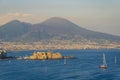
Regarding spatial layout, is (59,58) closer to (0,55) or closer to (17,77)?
(0,55)

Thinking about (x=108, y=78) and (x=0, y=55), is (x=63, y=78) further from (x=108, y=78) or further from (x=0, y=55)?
(x=0, y=55)

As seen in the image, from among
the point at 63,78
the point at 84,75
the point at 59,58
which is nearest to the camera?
the point at 63,78

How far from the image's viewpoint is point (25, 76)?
94.5m

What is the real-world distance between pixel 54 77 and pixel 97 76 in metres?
10.4

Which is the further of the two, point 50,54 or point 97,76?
point 50,54

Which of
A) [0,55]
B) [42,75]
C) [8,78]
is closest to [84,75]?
[42,75]

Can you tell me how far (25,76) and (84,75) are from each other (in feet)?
47.0

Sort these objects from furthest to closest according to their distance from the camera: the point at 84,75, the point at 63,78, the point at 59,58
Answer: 1. the point at 59,58
2. the point at 84,75
3. the point at 63,78

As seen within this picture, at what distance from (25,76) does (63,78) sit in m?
10.5

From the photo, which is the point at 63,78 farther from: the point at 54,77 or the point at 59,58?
the point at 59,58

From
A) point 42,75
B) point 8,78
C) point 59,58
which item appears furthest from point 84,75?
point 59,58

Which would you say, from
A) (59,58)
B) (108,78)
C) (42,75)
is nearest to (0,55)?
(59,58)

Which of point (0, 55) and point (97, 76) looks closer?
point (97, 76)

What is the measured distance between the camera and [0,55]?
17238 centimetres
